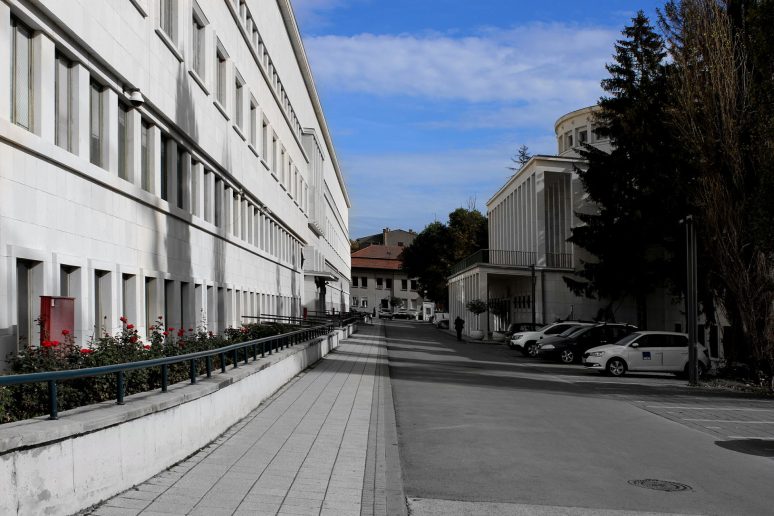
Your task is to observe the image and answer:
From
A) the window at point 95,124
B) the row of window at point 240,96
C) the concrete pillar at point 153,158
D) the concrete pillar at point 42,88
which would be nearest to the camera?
the concrete pillar at point 42,88

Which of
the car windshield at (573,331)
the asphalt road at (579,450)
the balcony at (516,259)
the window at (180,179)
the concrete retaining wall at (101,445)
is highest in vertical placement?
the window at (180,179)

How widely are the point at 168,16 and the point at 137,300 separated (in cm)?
728

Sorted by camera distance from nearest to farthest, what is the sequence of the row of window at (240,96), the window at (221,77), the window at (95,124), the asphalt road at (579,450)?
the asphalt road at (579,450)
the window at (95,124)
the row of window at (240,96)
the window at (221,77)

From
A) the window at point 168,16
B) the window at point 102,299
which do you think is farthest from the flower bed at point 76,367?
the window at point 168,16

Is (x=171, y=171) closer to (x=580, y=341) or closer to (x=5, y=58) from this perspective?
(x=5, y=58)

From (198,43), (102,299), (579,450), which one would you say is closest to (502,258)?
(198,43)

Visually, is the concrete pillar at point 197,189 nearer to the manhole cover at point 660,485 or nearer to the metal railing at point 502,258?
the manhole cover at point 660,485

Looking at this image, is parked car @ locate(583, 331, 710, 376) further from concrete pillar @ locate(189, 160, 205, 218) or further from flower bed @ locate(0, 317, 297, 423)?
flower bed @ locate(0, 317, 297, 423)

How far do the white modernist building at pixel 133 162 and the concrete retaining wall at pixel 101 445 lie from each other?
3020 millimetres

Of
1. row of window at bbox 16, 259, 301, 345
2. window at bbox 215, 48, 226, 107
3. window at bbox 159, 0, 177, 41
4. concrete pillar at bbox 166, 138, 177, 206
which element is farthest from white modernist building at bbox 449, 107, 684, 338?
window at bbox 159, 0, 177, 41

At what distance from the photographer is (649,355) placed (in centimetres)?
2589

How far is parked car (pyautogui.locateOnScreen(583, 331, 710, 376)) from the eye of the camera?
25.9m

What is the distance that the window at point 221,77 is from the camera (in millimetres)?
25453

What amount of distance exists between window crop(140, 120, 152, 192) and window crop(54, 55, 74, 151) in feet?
13.6
